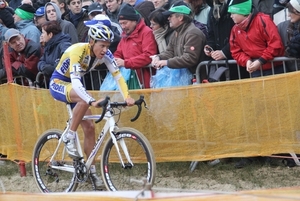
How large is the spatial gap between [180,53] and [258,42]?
45.0 inches

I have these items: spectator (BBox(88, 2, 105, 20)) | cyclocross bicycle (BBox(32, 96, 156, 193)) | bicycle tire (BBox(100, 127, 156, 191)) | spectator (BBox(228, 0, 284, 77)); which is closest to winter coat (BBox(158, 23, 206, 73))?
spectator (BBox(228, 0, 284, 77))

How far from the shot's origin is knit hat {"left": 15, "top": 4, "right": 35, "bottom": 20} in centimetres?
1269

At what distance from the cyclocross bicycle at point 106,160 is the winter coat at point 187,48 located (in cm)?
98

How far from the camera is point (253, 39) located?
9180 mm

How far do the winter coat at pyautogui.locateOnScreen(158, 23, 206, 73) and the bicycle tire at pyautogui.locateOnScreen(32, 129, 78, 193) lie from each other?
5.66ft

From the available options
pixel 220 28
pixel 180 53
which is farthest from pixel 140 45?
pixel 220 28

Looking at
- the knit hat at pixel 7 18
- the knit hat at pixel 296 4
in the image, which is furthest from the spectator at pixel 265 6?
the knit hat at pixel 7 18

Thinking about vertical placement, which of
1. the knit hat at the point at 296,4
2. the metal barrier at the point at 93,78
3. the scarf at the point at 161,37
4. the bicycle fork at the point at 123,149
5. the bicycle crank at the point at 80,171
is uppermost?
the knit hat at the point at 296,4

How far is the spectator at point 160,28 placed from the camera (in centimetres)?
1016

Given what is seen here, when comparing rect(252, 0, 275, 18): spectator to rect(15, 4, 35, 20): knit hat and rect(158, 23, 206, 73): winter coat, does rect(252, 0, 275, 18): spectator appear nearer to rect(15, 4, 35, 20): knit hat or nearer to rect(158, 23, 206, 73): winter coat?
rect(158, 23, 206, 73): winter coat

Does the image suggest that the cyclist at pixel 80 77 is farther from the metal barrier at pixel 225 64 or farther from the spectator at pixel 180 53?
the metal barrier at pixel 225 64

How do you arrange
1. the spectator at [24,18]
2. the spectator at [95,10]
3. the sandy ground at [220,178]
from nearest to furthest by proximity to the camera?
the sandy ground at [220,178], the spectator at [95,10], the spectator at [24,18]

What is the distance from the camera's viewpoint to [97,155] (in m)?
9.66

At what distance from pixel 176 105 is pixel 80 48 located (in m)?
1.46
